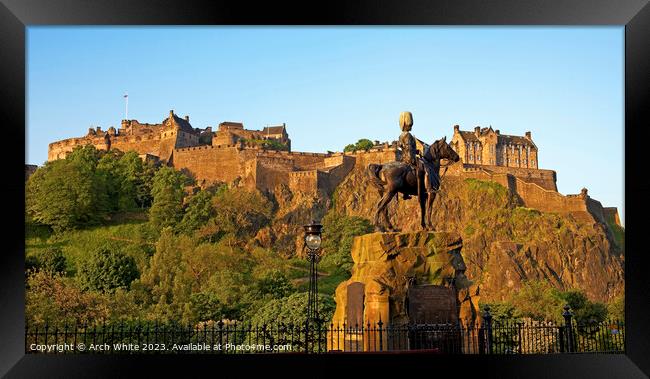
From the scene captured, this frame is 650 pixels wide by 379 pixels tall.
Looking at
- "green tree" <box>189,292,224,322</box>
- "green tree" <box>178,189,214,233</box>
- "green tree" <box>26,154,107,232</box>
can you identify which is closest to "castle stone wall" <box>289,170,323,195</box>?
"green tree" <box>178,189,214,233</box>

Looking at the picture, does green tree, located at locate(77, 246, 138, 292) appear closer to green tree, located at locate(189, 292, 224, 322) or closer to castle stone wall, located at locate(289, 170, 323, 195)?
green tree, located at locate(189, 292, 224, 322)

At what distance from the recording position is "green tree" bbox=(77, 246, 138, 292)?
5997cm

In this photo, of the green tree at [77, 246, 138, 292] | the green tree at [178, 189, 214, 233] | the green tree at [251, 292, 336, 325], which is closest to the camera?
the green tree at [251, 292, 336, 325]

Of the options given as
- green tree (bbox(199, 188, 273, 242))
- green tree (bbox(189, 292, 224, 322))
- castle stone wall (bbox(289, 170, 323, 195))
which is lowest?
green tree (bbox(189, 292, 224, 322))

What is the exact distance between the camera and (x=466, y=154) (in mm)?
100312

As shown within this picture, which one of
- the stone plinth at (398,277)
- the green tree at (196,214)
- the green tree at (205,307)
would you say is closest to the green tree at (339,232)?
the green tree at (196,214)

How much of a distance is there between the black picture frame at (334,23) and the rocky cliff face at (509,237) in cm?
6235

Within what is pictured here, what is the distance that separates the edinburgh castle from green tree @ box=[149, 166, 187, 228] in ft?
26.3

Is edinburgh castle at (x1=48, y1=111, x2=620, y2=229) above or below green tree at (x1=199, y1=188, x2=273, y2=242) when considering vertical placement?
above

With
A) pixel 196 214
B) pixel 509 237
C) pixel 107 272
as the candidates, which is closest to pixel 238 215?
pixel 196 214

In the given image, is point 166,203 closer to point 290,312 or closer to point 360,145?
point 360,145

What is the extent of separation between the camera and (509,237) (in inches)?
3403

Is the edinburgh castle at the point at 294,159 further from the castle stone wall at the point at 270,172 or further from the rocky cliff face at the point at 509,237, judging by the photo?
the rocky cliff face at the point at 509,237
